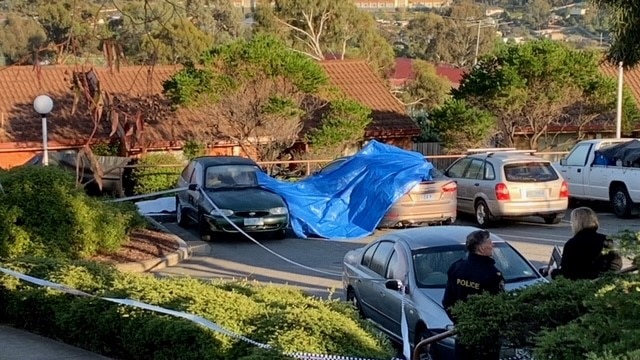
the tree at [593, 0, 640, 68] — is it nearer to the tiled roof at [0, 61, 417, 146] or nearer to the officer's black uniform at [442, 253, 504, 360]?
the officer's black uniform at [442, 253, 504, 360]

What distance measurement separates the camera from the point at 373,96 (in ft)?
126

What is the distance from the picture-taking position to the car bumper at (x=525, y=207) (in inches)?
861

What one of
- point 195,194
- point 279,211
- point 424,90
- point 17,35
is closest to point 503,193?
point 279,211

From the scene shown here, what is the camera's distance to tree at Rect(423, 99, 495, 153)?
1261 inches

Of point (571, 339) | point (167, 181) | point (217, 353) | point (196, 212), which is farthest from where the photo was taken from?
point (167, 181)

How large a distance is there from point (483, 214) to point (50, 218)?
9695 millimetres

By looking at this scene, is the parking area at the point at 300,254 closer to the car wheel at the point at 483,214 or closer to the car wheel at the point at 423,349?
the car wheel at the point at 483,214

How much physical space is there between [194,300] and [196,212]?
12288mm

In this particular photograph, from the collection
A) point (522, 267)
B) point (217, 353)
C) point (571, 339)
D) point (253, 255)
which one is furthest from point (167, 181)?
point (571, 339)

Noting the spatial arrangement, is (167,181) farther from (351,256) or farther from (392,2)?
(392,2)

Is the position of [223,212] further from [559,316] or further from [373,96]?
[373,96]

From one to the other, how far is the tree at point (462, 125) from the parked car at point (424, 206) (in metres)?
10.5

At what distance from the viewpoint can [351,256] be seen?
43.7 feet

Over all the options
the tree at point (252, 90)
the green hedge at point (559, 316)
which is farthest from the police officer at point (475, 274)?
the tree at point (252, 90)
